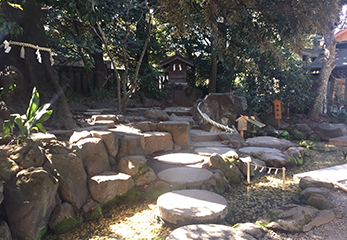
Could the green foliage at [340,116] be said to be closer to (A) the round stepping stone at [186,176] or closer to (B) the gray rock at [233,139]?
(B) the gray rock at [233,139]

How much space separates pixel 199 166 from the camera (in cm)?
502

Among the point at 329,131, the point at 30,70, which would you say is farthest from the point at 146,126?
the point at 329,131

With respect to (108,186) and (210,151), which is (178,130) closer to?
(210,151)

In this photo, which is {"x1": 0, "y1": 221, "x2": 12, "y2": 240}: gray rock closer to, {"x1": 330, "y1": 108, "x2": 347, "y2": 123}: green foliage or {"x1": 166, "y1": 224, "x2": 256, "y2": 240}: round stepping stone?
{"x1": 166, "y1": 224, "x2": 256, "y2": 240}: round stepping stone

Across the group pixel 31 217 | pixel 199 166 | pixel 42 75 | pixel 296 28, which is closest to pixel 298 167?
pixel 199 166

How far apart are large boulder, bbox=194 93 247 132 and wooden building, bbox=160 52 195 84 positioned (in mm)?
3570

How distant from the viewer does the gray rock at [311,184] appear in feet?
15.1

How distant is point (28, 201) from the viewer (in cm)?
299

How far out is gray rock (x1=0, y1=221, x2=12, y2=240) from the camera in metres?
2.71

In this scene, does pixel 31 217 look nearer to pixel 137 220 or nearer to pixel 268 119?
pixel 137 220

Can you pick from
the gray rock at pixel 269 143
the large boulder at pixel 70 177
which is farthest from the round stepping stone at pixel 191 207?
the gray rock at pixel 269 143

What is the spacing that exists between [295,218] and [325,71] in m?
10.6

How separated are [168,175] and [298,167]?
369 cm

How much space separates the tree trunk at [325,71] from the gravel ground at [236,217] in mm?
8269
